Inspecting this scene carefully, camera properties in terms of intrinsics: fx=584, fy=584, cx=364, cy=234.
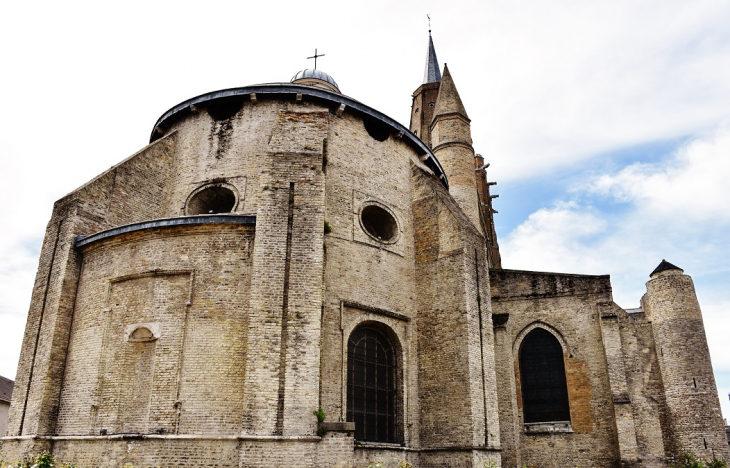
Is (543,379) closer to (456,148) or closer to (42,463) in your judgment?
(456,148)

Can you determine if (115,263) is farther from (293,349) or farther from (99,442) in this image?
(293,349)

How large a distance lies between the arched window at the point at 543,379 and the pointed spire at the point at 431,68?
63.2 ft

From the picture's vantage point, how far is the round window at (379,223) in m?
13.6

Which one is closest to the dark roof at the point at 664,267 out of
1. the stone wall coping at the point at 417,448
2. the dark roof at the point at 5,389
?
the stone wall coping at the point at 417,448

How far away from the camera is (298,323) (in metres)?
10.0

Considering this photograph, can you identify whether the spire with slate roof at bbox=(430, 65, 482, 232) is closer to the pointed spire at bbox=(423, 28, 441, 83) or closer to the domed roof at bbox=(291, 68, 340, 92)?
the domed roof at bbox=(291, 68, 340, 92)

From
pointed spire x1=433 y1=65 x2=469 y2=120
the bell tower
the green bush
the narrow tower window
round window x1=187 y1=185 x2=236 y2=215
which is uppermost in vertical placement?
the bell tower

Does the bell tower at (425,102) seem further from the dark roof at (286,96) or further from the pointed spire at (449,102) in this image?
the dark roof at (286,96)

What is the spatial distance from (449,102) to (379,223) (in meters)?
10.6

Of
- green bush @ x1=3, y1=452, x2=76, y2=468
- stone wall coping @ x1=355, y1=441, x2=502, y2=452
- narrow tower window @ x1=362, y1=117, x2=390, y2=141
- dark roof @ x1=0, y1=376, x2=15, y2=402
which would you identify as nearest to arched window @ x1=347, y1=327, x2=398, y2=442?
stone wall coping @ x1=355, y1=441, x2=502, y2=452

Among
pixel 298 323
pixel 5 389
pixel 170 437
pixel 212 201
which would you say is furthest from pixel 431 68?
pixel 5 389

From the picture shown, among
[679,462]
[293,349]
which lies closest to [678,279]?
[679,462]

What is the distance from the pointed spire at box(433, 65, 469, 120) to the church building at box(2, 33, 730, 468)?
7173 millimetres

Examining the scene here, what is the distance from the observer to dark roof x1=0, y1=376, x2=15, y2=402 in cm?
2812
